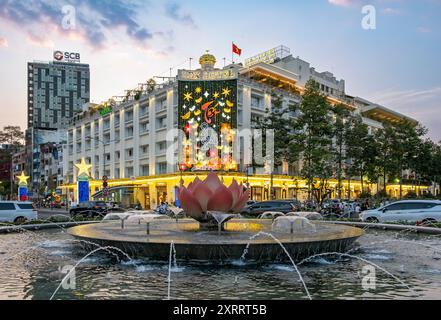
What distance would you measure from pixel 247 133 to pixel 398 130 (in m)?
20.3

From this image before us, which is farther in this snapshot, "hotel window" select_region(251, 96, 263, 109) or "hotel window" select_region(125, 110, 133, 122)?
"hotel window" select_region(125, 110, 133, 122)

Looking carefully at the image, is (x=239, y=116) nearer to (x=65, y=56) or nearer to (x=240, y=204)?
(x=240, y=204)

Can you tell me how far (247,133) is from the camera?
51.5 meters

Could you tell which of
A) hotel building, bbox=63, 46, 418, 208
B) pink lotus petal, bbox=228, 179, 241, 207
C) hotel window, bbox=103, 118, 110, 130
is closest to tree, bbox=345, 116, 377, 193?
hotel building, bbox=63, 46, 418, 208

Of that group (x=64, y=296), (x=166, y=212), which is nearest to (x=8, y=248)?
(x=64, y=296)

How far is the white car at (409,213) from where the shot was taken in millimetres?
23031

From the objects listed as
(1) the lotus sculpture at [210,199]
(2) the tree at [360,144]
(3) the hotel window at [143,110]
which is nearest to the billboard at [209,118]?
(3) the hotel window at [143,110]

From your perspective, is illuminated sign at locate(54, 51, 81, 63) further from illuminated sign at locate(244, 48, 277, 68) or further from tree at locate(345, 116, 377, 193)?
tree at locate(345, 116, 377, 193)

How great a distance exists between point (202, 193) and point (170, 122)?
39.9 meters

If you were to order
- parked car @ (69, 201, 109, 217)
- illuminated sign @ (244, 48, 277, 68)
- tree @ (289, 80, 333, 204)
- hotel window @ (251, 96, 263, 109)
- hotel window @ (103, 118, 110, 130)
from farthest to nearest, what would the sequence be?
illuminated sign @ (244, 48, 277, 68)
hotel window @ (103, 118, 110, 130)
hotel window @ (251, 96, 263, 109)
tree @ (289, 80, 333, 204)
parked car @ (69, 201, 109, 217)

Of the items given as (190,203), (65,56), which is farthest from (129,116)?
(65,56)

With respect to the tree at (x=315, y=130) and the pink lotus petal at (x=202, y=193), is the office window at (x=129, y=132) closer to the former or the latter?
the tree at (x=315, y=130)

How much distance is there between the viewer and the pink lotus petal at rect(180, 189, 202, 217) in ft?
42.6

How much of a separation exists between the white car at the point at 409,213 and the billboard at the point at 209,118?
25.7 m
